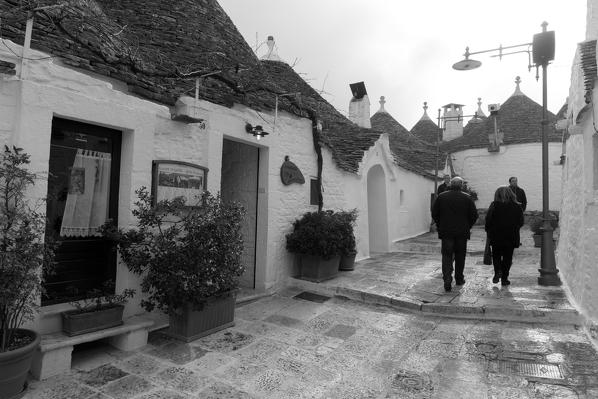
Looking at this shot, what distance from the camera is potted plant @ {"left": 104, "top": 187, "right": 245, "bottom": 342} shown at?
414 centimetres

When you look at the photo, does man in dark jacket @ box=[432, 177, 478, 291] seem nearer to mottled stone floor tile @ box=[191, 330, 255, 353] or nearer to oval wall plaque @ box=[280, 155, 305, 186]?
oval wall plaque @ box=[280, 155, 305, 186]

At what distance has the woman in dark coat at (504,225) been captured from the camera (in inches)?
240

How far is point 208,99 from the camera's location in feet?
Answer: 18.1

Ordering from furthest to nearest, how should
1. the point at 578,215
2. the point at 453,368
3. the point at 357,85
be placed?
the point at 357,85 < the point at 578,215 < the point at 453,368

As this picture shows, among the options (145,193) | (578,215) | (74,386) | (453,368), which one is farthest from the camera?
(578,215)

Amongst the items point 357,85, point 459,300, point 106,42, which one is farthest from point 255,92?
point 357,85

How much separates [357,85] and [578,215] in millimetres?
9867

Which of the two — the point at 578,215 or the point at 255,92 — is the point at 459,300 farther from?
the point at 255,92

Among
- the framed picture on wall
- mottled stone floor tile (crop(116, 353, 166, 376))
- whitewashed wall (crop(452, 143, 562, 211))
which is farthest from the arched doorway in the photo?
whitewashed wall (crop(452, 143, 562, 211))

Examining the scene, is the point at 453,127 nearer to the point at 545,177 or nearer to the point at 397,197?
the point at 397,197

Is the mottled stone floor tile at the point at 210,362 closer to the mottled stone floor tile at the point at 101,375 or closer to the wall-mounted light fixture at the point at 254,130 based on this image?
the mottled stone floor tile at the point at 101,375

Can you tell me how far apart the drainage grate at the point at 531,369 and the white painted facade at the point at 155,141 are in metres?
3.74

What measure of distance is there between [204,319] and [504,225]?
15.4ft

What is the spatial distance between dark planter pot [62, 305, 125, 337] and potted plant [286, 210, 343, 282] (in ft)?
11.1
